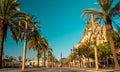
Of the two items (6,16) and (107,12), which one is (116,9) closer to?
(107,12)

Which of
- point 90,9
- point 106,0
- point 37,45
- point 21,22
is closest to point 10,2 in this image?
point 21,22

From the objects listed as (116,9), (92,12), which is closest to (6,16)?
(92,12)

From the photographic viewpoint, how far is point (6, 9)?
106 ft

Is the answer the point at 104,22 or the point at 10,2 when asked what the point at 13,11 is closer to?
the point at 10,2

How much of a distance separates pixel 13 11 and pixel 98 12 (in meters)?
13.3

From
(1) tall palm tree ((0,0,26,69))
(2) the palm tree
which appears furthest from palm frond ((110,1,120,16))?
(1) tall palm tree ((0,0,26,69))

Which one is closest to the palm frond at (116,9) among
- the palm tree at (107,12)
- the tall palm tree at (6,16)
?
the palm tree at (107,12)

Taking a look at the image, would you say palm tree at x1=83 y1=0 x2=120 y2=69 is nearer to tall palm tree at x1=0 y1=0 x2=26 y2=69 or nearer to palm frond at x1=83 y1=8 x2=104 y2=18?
palm frond at x1=83 y1=8 x2=104 y2=18

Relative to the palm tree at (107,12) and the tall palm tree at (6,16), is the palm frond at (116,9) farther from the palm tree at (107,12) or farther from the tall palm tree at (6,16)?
the tall palm tree at (6,16)

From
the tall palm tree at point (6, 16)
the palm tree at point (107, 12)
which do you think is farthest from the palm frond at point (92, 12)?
the tall palm tree at point (6, 16)

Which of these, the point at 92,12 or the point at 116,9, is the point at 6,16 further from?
the point at 116,9

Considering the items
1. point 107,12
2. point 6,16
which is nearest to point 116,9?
point 107,12

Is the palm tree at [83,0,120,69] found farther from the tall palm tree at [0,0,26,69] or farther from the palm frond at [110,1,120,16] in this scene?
the tall palm tree at [0,0,26,69]

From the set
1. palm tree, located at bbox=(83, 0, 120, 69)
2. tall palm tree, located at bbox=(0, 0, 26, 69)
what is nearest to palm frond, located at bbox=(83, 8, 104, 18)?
palm tree, located at bbox=(83, 0, 120, 69)
